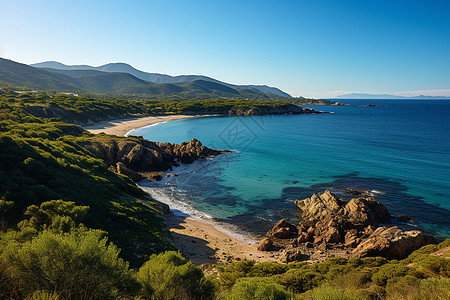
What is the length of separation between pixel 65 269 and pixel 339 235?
20554mm

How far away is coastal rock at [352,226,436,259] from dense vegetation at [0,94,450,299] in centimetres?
122

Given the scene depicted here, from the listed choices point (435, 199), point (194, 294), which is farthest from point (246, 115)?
point (194, 294)

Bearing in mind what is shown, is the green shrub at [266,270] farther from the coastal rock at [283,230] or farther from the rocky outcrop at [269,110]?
the rocky outcrop at [269,110]

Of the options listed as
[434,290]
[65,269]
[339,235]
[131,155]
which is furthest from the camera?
[131,155]

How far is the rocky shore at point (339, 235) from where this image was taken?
17375mm

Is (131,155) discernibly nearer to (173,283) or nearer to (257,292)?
(173,283)

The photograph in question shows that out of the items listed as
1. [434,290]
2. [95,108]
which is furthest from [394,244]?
[95,108]

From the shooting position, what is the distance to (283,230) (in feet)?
71.7

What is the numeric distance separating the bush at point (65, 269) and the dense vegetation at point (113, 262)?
3cm

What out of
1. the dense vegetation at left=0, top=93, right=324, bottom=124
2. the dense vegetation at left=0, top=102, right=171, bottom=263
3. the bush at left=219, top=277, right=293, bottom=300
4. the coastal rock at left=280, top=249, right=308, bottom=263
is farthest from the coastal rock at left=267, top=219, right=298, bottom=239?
the dense vegetation at left=0, top=93, right=324, bottom=124

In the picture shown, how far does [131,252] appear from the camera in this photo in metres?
14.7

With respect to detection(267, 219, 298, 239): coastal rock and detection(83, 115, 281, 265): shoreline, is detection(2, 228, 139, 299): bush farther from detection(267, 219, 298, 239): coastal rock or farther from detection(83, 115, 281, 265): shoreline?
detection(267, 219, 298, 239): coastal rock

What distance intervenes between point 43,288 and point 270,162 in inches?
1662

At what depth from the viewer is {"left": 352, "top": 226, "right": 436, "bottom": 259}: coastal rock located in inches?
666
